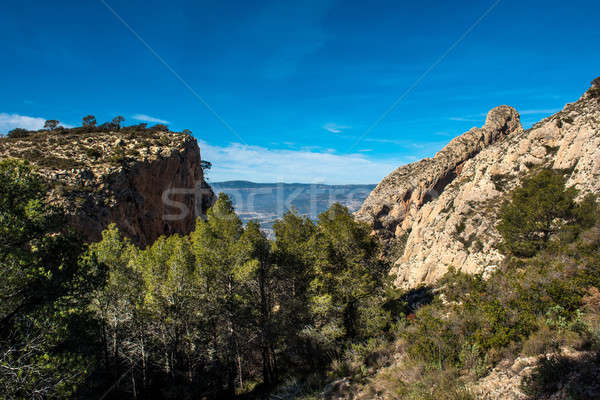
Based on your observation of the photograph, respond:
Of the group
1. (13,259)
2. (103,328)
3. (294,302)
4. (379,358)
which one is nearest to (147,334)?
(103,328)

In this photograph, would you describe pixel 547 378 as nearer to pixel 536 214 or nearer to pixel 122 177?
pixel 536 214

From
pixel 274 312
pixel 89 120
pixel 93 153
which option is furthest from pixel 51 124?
pixel 274 312

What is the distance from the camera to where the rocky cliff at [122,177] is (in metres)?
32.0

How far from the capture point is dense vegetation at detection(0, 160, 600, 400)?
734 centimetres

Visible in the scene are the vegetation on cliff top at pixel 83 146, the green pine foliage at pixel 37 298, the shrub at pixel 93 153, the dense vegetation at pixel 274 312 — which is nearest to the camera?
the green pine foliage at pixel 37 298

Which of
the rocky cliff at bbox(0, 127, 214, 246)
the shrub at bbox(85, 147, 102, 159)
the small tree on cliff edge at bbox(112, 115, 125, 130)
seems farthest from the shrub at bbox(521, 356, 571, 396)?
the small tree on cliff edge at bbox(112, 115, 125, 130)

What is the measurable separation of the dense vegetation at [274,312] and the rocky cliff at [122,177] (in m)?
16.9

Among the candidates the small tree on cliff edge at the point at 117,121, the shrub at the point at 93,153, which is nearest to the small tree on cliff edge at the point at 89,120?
the small tree on cliff edge at the point at 117,121

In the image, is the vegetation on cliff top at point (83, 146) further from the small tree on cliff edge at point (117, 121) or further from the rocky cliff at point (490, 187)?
the rocky cliff at point (490, 187)

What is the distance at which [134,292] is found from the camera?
51.9ft

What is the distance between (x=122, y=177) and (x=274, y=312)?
3091 cm

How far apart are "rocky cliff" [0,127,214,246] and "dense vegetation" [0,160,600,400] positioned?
666 inches

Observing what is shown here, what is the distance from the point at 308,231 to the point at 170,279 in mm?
→ 9240

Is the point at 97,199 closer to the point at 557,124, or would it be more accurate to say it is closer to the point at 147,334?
A: the point at 147,334
